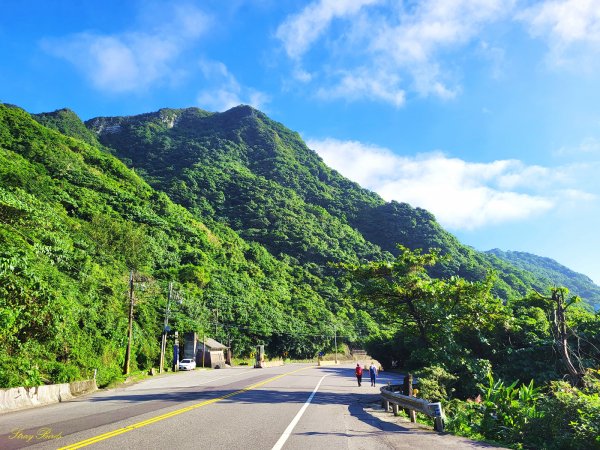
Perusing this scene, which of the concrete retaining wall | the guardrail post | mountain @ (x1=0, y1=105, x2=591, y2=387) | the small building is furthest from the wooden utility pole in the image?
the small building

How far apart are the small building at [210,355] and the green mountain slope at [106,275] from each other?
332 cm

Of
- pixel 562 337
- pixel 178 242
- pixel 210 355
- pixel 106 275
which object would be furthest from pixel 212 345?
pixel 562 337

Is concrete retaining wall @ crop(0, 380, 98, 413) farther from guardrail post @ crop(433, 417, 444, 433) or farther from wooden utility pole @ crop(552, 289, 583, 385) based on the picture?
wooden utility pole @ crop(552, 289, 583, 385)

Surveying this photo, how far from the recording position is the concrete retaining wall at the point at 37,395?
39.0 ft

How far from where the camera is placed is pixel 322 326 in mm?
76625

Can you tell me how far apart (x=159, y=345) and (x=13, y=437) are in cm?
3393

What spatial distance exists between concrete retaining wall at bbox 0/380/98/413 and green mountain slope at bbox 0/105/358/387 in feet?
2.03

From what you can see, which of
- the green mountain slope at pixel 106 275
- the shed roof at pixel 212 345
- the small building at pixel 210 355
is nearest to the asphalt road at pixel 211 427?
the green mountain slope at pixel 106 275

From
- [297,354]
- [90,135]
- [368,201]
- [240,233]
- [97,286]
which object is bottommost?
[297,354]

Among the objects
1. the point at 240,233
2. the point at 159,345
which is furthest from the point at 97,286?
the point at 240,233

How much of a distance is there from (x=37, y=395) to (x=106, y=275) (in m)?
25.1

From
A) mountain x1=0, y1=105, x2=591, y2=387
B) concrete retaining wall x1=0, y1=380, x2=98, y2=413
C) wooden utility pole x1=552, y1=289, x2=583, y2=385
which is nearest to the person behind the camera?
concrete retaining wall x1=0, y1=380, x2=98, y2=413

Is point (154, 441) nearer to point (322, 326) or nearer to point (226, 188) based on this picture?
point (322, 326)

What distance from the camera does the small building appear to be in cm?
5019
